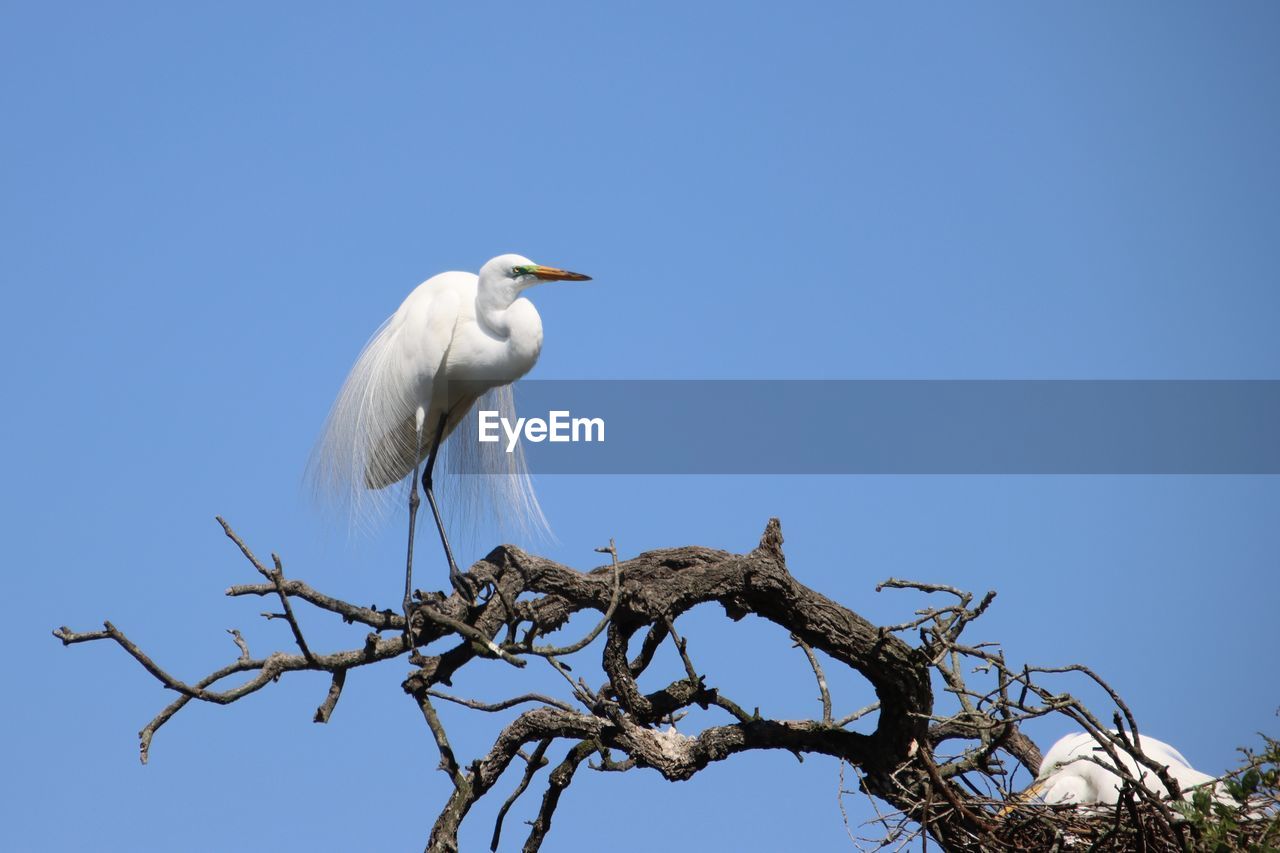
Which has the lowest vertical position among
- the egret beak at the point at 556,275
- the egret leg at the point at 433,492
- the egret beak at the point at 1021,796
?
the egret beak at the point at 1021,796

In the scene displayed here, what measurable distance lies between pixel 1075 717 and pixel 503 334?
303cm

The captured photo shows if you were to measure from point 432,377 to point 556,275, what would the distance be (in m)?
0.70

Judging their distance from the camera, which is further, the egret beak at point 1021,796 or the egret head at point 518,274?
the egret head at point 518,274

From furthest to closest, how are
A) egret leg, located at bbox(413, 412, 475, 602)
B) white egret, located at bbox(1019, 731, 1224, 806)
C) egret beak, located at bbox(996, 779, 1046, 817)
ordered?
egret leg, located at bbox(413, 412, 475, 602) → white egret, located at bbox(1019, 731, 1224, 806) → egret beak, located at bbox(996, 779, 1046, 817)

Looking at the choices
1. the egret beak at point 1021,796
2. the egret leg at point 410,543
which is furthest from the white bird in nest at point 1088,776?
the egret leg at point 410,543

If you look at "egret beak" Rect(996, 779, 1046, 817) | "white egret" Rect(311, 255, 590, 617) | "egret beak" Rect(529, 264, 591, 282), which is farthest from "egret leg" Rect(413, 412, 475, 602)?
"egret beak" Rect(996, 779, 1046, 817)

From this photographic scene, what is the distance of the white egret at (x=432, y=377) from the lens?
593cm

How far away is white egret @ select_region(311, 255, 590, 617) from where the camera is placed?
5934mm

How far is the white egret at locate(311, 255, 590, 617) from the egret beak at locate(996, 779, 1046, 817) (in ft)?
7.60

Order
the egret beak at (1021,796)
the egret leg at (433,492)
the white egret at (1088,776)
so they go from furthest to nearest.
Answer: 1. the egret leg at (433,492)
2. the white egret at (1088,776)
3. the egret beak at (1021,796)

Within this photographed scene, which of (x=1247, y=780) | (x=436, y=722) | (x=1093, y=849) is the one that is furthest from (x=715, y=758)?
(x=1247, y=780)

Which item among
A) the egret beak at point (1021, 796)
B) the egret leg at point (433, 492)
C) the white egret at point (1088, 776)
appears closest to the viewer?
the egret beak at point (1021, 796)

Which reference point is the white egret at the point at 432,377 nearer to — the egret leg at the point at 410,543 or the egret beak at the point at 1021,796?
the egret leg at the point at 410,543

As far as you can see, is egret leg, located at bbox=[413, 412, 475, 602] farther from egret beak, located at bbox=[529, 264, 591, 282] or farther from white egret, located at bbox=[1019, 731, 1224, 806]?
white egret, located at bbox=[1019, 731, 1224, 806]
